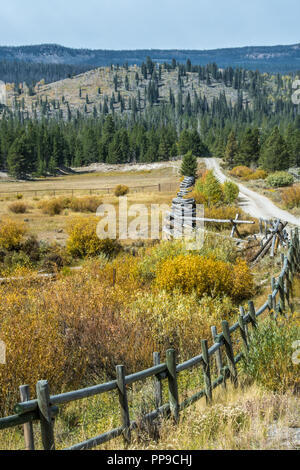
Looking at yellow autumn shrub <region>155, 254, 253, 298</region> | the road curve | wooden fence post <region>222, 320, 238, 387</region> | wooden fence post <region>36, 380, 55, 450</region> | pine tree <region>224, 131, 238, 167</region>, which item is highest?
pine tree <region>224, 131, 238, 167</region>

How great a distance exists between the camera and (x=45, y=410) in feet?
14.4

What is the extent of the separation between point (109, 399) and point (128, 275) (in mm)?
7573

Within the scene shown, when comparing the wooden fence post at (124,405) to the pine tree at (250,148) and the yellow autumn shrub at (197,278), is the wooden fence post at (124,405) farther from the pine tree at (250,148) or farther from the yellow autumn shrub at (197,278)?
the pine tree at (250,148)

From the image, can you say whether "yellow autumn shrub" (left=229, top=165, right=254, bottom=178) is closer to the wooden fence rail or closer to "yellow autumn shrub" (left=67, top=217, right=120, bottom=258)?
"yellow autumn shrub" (left=67, top=217, right=120, bottom=258)

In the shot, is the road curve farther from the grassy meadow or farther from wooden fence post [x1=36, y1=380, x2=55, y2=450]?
wooden fence post [x1=36, y1=380, x2=55, y2=450]

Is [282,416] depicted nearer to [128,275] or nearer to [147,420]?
[147,420]

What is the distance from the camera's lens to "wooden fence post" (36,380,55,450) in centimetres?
434

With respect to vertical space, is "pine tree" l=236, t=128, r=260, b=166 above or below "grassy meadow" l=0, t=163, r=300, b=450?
above

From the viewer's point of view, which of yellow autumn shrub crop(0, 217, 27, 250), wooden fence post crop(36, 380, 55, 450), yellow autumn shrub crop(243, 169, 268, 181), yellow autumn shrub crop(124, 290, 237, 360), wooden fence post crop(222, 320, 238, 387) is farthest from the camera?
yellow autumn shrub crop(243, 169, 268, 181)

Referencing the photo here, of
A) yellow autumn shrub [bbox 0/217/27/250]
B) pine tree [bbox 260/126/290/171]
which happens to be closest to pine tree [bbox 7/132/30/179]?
pine tree [bbox 260/126/290/171]

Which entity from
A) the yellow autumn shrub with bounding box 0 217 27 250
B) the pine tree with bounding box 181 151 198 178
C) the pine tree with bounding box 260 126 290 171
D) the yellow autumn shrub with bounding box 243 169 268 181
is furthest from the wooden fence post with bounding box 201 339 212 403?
the pine tree with bounding box 260 126 290 171

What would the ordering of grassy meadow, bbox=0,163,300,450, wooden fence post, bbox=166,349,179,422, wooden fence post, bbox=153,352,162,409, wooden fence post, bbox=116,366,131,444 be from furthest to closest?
wooden fence post, bbox=153,352,162,409, wooden fence post, bbox=166,349,179,422, grassy meadow, bbox=0,163,300,450, wooden fence post, bbox=116,366,131,444

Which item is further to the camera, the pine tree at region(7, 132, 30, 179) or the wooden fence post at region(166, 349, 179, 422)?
the pine tree at region(7, 132, 30, 179)

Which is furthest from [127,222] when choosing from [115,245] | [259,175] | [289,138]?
[289,138]
